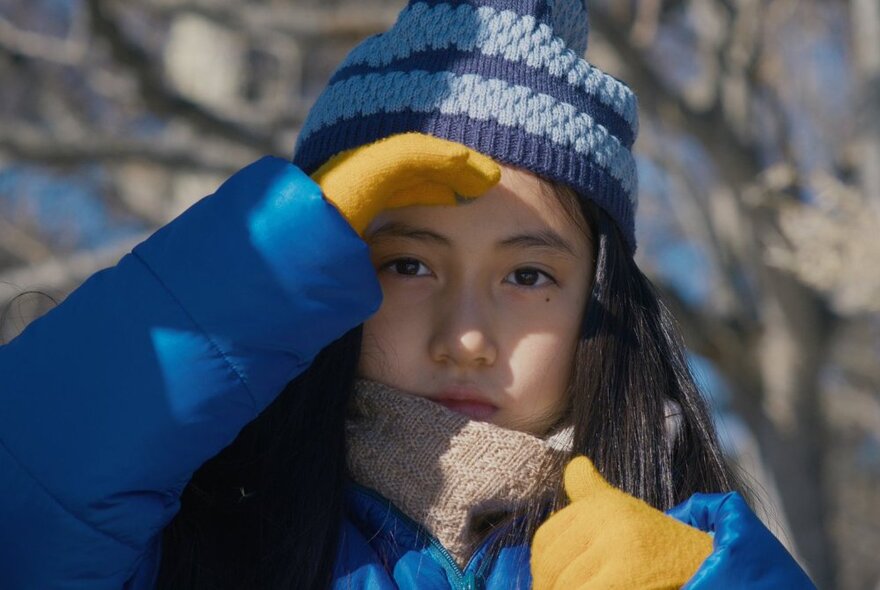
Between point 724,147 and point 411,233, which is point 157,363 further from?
point 724,147

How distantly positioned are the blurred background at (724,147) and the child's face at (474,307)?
1.97m

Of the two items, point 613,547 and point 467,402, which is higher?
point 467,402

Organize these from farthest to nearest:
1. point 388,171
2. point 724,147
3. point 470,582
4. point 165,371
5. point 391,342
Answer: point 724,147 < point 391,342 < point 470,582 < point 388,171 < point 165,371

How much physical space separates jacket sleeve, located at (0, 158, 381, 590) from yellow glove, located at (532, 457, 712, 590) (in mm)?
365

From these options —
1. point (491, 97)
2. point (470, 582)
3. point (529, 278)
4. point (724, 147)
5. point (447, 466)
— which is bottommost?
point (470, 582)

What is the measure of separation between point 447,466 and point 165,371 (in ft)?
1.47

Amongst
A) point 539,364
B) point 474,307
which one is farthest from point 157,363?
point 539,364

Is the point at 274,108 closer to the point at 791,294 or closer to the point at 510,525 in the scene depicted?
the point at 791,294

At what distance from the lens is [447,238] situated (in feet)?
5.44

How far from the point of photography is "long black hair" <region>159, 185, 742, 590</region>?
157 centimetres

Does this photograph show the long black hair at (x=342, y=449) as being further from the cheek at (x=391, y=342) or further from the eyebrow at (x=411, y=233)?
the eyebrow at (x=411, y=233)

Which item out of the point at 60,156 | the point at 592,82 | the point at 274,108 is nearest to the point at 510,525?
the point at 592,82

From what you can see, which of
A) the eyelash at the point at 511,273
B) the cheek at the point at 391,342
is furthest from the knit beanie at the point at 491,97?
the cheek at the point at 391,342

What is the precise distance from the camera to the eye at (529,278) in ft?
5.60
